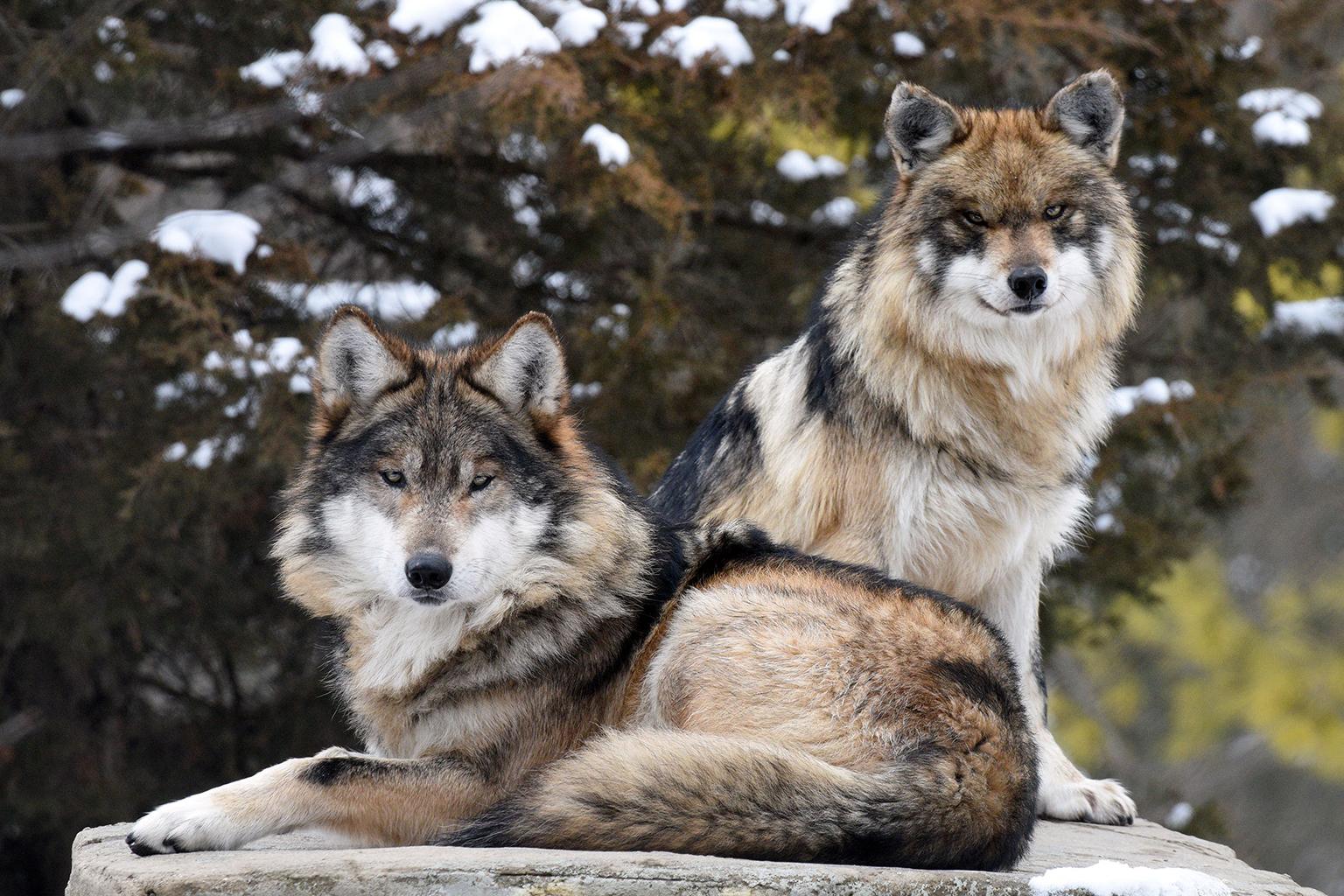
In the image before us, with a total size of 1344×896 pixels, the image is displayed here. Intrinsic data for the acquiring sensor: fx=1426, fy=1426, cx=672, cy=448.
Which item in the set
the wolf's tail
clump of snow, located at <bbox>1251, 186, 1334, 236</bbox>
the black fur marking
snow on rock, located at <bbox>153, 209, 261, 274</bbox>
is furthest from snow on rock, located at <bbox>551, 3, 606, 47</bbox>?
the wolf's tail

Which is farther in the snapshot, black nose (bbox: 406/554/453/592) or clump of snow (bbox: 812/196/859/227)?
clump of snow (bbox: 812/196/859/227)

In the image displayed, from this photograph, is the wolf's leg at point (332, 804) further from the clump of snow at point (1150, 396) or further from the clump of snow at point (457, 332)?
the clump of snow at point (1150, 396)

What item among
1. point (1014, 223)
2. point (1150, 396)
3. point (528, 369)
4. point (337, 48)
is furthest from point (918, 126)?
point (1150, 396)

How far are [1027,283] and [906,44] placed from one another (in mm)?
3888

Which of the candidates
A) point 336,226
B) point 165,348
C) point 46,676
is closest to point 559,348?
point 165,348

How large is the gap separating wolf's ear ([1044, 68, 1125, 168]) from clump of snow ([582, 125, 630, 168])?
2718 mm

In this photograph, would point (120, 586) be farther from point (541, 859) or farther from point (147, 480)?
point (541, 859)

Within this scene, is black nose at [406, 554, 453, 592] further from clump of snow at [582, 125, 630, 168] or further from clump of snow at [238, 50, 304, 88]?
clump of snow at [238, 50, 304, 88]

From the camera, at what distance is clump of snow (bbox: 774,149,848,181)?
10.1 metres

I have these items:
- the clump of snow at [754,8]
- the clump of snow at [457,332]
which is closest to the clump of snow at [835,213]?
the clump of snow at [754,8]

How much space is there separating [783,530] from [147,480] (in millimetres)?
4212

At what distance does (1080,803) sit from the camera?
5.98 m

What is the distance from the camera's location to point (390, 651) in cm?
494

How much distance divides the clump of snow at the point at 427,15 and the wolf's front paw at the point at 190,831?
499 centimetres
